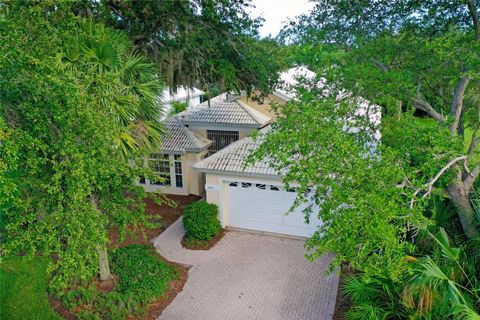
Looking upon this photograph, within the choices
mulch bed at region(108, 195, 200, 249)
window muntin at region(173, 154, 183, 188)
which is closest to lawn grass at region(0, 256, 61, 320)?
mulch bed at region(108, 195, 200, 249)

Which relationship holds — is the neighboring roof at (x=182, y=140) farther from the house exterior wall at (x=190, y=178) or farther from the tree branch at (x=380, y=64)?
the tree branch at (x=380, y=64)

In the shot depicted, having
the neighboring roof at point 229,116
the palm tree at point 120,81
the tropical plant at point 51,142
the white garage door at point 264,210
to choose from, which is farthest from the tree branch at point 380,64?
the neighboring roof at point 229,116

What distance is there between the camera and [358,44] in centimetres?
1051

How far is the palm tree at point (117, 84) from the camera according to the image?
861 cm

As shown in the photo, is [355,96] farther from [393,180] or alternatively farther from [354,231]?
[354,231]

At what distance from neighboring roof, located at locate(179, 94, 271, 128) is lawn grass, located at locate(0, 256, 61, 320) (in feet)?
30.2

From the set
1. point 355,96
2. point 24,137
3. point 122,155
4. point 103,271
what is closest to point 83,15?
point 122,155

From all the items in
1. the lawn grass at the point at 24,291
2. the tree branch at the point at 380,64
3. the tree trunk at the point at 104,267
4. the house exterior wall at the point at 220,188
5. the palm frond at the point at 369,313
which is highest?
the tree branch at the point at 380,64

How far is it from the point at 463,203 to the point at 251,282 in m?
6.01

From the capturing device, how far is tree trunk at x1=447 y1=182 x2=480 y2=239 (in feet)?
29.1

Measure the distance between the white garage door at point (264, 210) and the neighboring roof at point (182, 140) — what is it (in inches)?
147

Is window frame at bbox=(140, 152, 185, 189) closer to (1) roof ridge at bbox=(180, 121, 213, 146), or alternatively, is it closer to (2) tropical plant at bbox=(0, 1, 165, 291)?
(1) roof ridge at bbox=(180, 121, 213, 146)

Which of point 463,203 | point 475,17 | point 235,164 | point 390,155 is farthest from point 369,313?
point 475,17

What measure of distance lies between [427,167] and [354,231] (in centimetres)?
267
